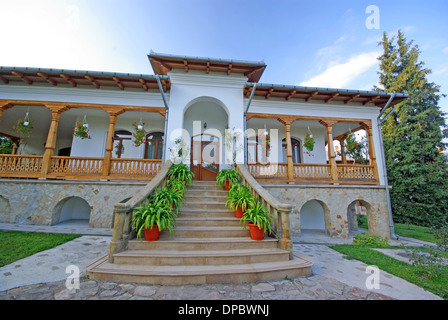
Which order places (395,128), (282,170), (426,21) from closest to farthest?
1. (426,21)
2. (282,170)
3. (395,128)

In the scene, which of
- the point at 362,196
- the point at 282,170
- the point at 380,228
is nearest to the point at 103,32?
the point at 282,170

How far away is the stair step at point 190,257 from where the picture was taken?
2.77m

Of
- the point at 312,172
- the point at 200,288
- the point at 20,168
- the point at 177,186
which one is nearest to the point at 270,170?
the point at 312,172

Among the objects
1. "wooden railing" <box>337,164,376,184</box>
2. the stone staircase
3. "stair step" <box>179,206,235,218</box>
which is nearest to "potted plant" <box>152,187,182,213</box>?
"stair step" <box>179,206,235,218</box>

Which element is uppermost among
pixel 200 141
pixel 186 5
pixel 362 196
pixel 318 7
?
pixel 186 5

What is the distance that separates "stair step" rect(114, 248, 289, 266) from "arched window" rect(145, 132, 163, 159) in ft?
19.6

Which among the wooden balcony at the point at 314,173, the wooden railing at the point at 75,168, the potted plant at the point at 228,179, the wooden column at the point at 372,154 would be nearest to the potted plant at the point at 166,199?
the potted plant at the point at 228,179

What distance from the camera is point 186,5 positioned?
6633mm

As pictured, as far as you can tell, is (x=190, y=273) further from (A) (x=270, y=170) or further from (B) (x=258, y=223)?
(A) (x=270, y=170)

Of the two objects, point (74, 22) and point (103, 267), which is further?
point (74, 22)

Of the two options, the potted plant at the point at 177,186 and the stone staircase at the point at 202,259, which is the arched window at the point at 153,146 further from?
the stone staircase at the point at 202,259

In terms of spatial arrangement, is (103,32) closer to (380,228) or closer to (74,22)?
(74,22)
